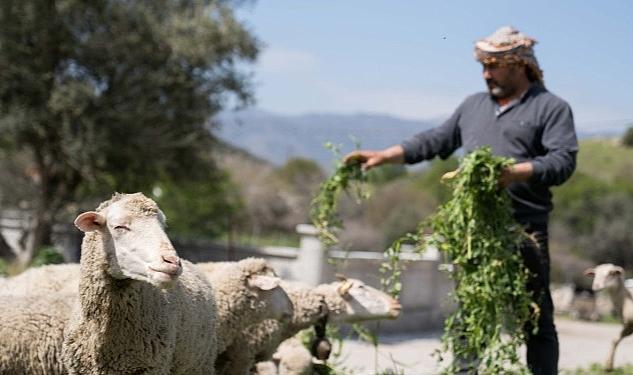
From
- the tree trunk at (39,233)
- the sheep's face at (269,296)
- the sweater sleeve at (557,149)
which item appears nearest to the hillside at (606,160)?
the tree trunk at (39,233)

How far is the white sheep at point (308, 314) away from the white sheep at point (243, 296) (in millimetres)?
120

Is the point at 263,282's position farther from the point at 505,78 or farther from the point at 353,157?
the point at 505,78

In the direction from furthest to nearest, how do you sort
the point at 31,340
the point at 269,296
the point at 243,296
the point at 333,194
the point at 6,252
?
1. the point at 6,252
2. the point at 333,194
3. the point at 269,296
4. the point at 243,296
5. the point at 31,340

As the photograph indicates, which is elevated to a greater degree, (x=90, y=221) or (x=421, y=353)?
(x=90, y=221)

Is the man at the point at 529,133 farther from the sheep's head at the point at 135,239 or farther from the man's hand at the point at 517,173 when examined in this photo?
the sheep's head at the point at 135,239

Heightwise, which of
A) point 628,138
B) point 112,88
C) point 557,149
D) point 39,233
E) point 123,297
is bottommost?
point 123,297

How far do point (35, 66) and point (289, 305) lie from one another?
13.6 meters

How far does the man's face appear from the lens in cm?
578

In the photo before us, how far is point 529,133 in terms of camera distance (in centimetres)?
566

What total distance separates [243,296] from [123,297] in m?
1.47

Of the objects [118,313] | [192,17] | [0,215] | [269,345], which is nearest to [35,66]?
[192,17]

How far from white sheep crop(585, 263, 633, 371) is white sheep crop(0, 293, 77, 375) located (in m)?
5.00

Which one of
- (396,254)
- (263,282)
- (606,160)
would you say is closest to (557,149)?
(396,254)

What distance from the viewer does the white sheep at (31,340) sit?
4.68 m
